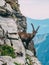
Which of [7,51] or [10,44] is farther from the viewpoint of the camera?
[10,44]

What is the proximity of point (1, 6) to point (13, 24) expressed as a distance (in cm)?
311

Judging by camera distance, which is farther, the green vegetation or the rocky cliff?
the green vegetation

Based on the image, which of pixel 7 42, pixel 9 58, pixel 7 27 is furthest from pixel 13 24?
pixel 9 58

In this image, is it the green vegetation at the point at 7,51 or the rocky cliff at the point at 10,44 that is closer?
the rocky cliff at the point at 10,44

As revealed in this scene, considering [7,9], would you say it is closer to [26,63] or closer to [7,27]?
[7,27]

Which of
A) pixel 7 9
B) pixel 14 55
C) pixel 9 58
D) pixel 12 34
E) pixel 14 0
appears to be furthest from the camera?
pixel 14 0

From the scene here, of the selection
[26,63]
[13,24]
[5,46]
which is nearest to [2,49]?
[5,46]

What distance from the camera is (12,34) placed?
38.0 meters

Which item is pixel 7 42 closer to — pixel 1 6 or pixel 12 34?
pixel 12 34

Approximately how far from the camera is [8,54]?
34.5m

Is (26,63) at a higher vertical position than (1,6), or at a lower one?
lower

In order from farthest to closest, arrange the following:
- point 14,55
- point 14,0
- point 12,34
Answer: point 14,0, point 12,34, point 14,55

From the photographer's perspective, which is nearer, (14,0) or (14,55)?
(14,55)

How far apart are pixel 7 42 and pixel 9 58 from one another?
4062 mm
